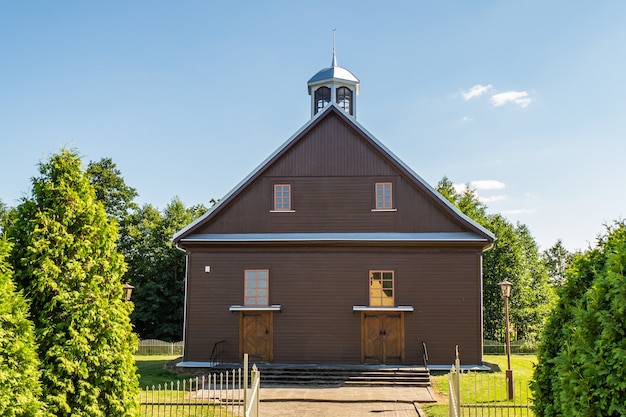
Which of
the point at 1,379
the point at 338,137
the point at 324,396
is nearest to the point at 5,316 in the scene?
the point at 1,379

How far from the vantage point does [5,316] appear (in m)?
6.08

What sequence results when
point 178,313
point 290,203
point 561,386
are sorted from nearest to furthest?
point 561,386
point 290,203
point 178,313

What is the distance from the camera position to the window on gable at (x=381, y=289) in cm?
1738

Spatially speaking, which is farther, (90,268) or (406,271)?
(406,271)

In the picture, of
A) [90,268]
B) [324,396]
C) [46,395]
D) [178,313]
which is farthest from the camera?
[178,313]

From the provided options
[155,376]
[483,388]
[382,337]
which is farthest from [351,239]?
[155,376]

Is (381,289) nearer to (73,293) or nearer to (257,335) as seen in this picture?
(257,335)

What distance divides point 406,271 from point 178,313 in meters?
24.7

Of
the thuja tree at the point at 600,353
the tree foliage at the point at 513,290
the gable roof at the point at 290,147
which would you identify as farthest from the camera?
the tree foliage at the point at 513,290

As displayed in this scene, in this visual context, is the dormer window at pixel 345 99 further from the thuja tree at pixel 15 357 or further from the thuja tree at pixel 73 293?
the thuja tree at pixel 15 357

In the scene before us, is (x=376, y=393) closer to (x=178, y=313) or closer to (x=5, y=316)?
(x=5, y=316)

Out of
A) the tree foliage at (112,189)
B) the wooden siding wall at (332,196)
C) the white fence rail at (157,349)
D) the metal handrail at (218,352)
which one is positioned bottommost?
the white fence rail at (157,349)

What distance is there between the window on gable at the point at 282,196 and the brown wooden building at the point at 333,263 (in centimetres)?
4

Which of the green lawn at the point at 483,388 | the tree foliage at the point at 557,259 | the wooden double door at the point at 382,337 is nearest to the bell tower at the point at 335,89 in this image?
the wooden double door at the point at 382,337
